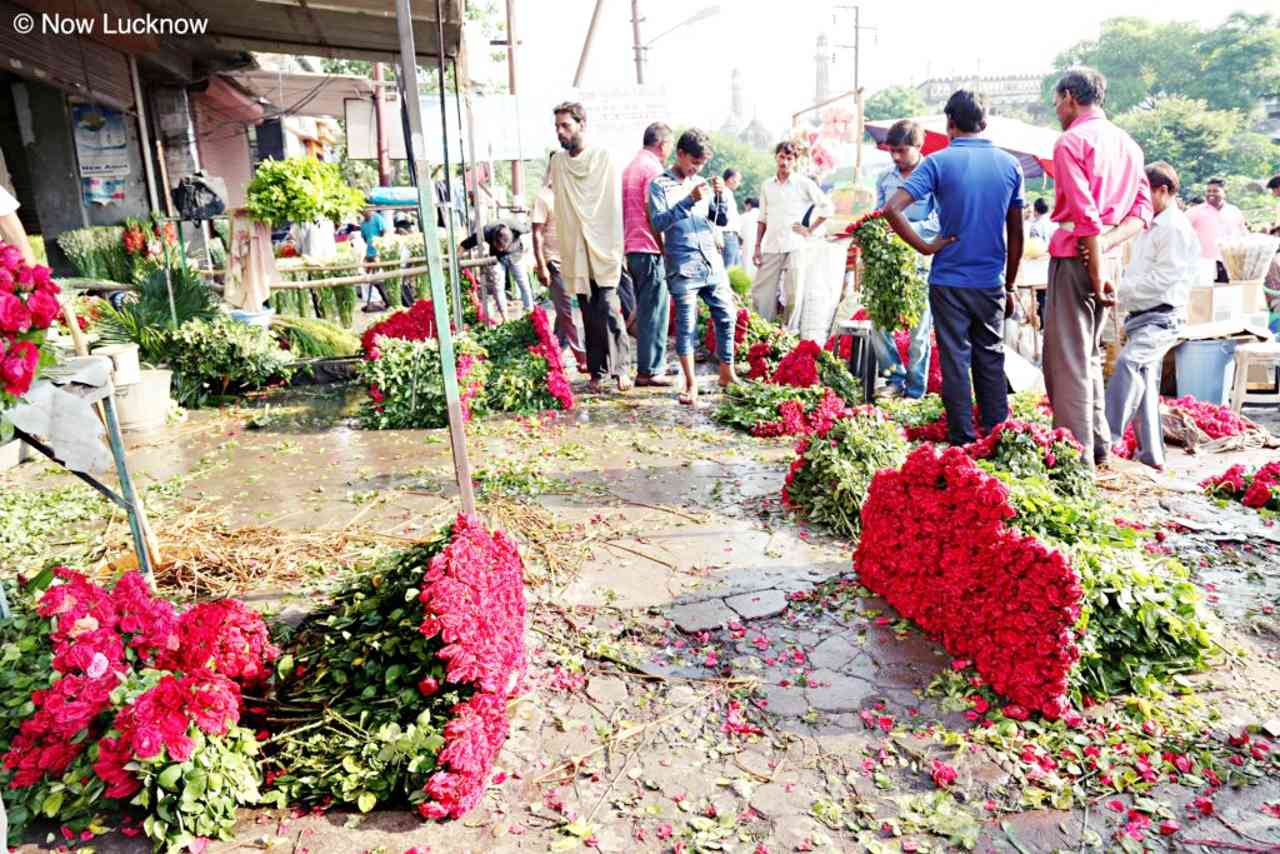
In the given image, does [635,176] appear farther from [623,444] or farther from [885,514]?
[885,514]

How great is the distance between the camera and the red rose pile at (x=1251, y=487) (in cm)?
457

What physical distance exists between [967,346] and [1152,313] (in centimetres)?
149

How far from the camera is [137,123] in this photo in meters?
12.4

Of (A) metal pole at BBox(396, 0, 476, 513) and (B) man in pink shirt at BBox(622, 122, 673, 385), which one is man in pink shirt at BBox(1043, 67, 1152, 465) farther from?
(A) metal pole at BBox(396, 0, 476, 513)

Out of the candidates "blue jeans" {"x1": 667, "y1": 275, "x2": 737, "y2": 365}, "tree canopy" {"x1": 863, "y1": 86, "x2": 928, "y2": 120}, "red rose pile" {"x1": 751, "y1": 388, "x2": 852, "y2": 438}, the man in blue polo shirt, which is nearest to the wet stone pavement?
"red rose pile" {"x1": 751, "y1": 388, "x2": 852, "y2": 438}

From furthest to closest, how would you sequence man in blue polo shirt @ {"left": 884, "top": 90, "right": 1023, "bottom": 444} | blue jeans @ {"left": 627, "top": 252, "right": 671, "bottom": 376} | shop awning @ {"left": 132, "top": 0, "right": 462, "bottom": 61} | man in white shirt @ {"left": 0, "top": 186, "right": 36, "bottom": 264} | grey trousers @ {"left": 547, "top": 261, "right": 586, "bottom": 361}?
grey trousers @ {"left": 547, "top": 261, "right": 586, "bottom": 361}, shop awning @ {"left": 132, "top": 0, "right": 462, "bottom": 61}, blue jeans @ {"left": 627, "top": 252, "right": 671, "bottom": 376}, man in blue polo shirt @ {"left": 884, "top": 90, "right": 1023, "bottom": 444}, man in white shirt @ {"left": 0, "top": 186, "right": 36, "bottom": 264}

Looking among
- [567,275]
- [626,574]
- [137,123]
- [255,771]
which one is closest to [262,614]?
[255,771]

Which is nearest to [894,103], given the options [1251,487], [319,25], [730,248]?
[730,248]

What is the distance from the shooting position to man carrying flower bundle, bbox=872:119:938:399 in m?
6.34

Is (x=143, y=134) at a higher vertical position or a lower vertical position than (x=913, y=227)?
higher

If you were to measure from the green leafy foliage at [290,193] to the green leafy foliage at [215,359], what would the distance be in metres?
1.05

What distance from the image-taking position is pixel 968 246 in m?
4.93

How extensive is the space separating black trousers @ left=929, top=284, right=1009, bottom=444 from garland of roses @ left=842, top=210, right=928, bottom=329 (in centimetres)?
84

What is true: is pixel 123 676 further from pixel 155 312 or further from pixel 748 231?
pixel 748 231
